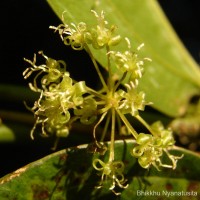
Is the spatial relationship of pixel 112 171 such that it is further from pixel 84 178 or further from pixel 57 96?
pixel 57 96

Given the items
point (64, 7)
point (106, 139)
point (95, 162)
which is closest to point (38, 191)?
point (95, 162)

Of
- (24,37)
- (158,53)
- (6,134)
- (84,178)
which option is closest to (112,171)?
(84,178)

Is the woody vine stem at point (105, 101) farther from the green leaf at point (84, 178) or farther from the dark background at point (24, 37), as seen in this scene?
the dark background at point (24, 37)

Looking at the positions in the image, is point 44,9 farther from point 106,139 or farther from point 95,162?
point 95,162

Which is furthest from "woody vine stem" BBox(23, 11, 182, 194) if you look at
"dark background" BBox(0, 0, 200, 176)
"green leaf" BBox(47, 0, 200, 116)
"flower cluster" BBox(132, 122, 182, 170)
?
"dark background" BBox(0, 0, 200, 176)

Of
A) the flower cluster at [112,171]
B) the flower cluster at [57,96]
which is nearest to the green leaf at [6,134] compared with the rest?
the flower cluster at [57,96]

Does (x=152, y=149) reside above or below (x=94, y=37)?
below

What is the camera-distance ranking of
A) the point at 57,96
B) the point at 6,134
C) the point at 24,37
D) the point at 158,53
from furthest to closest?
1. the point at 24,37
2. the point at 158,53
3. the point at 6,134
4. the point at 57,96
